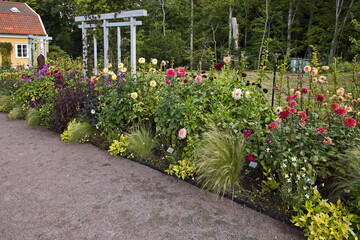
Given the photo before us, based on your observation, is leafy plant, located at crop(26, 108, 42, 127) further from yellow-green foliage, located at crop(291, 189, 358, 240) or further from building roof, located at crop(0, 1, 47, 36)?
building roof, located at crop(0, 1, 47, 36)

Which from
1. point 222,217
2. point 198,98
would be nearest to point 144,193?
point 222,217

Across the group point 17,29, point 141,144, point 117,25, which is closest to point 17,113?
point 117,25

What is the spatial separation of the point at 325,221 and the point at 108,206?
1.71 meters

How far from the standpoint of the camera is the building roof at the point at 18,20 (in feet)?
72.2

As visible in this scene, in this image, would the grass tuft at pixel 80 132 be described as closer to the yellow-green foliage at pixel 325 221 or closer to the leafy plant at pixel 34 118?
the leafy plant at pixel 34 118

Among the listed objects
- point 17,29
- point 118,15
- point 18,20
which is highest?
point 18,20

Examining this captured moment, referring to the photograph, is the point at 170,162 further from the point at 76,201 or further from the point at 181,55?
the point at 181,55

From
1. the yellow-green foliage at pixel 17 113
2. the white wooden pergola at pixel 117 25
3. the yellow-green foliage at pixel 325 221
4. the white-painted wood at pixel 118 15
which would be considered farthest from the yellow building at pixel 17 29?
the yellow-green foliage at pixel 325 221

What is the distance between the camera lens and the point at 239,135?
2.88 meters

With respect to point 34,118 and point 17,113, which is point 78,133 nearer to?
point 34,118

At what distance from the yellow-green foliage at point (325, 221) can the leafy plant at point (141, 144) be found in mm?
1979

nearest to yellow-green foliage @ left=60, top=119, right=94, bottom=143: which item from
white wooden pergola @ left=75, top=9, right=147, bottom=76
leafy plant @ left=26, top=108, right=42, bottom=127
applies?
leafy plant @ left=26, top=108, right=42, bottom=127

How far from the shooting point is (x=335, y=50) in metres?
19.6

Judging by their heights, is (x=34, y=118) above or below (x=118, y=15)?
below
